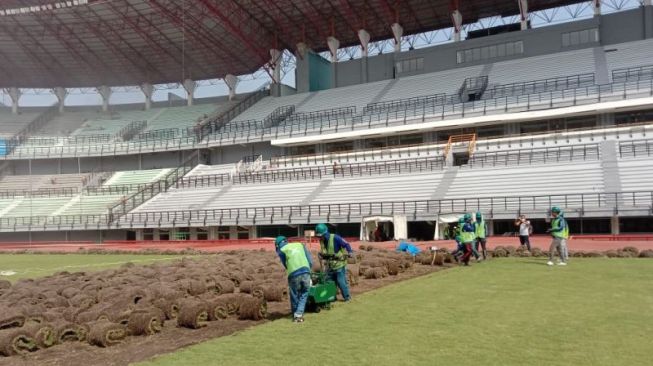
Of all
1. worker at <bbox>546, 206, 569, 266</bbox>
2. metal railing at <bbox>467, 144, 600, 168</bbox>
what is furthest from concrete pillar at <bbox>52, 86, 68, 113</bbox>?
worker at <bbox>546, 206, 569, 266</bbox>

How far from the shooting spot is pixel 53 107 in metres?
77.7

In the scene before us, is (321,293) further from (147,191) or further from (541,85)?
(147,191)

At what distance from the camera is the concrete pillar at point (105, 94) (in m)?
77.6

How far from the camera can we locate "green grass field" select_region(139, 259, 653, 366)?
7.07 meters

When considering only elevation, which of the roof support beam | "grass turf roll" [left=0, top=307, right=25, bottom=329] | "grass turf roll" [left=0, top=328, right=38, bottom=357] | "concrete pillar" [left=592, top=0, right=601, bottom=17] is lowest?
"grass turf roll" [left=0, top=328, right=38, bottom=357]

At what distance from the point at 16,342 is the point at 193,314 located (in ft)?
9.10

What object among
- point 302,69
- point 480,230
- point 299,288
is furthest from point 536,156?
point 302,69

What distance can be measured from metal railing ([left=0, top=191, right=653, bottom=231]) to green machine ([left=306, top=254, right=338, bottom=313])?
22.2 metres

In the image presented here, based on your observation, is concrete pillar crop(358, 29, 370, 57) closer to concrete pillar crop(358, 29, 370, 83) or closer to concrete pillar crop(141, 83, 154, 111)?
concrete pillar crop(358, 29, 370, 83)

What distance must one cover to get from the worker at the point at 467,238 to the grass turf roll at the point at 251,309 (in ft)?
31.2

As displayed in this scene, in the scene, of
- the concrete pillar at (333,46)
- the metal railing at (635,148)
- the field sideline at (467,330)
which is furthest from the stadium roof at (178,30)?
the field sideline at (467,330)

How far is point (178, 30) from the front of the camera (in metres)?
62.0

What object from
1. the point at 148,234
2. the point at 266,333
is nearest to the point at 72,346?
the point at 266,333

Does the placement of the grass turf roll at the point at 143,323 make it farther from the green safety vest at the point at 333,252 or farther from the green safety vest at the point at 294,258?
the green safety vest at the point at 333,252
